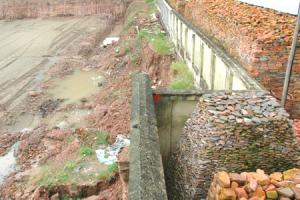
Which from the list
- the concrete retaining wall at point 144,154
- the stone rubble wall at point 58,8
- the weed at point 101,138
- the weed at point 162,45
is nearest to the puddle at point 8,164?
the weed at point 101,138

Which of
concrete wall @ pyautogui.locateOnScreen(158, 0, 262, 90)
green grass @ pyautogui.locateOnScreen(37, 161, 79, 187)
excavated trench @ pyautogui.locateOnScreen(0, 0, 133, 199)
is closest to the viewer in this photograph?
concrete wall @ pyautogui.locateOnScreen(158, 0, 262, 90)

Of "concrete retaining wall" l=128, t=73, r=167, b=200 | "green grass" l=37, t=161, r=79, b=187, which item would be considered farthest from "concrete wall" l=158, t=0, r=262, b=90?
"green grass" l=37, t=161, r=79, b=187

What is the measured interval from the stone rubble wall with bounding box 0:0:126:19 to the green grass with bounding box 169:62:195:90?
70.5 feet

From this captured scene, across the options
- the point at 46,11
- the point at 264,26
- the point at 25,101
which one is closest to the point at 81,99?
the point at 25,101

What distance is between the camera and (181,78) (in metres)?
12.5

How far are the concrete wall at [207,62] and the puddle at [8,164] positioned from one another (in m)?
6.65

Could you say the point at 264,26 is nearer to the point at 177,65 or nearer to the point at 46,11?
the point at 177,65

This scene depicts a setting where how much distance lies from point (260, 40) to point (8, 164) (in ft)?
29.8

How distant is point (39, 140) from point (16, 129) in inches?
83.3

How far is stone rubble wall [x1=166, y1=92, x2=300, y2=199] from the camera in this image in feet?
16.3

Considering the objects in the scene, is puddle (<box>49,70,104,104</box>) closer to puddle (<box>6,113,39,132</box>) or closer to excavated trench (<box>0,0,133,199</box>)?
excavated trench (<box>0,0,133,199</box>)

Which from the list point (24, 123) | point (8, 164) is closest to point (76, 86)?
point (24, 123)

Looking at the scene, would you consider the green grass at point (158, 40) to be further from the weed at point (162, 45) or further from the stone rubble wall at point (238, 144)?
the stone rubble wall at point (238, 144)

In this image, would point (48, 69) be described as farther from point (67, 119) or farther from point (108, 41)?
point (67, 119)
